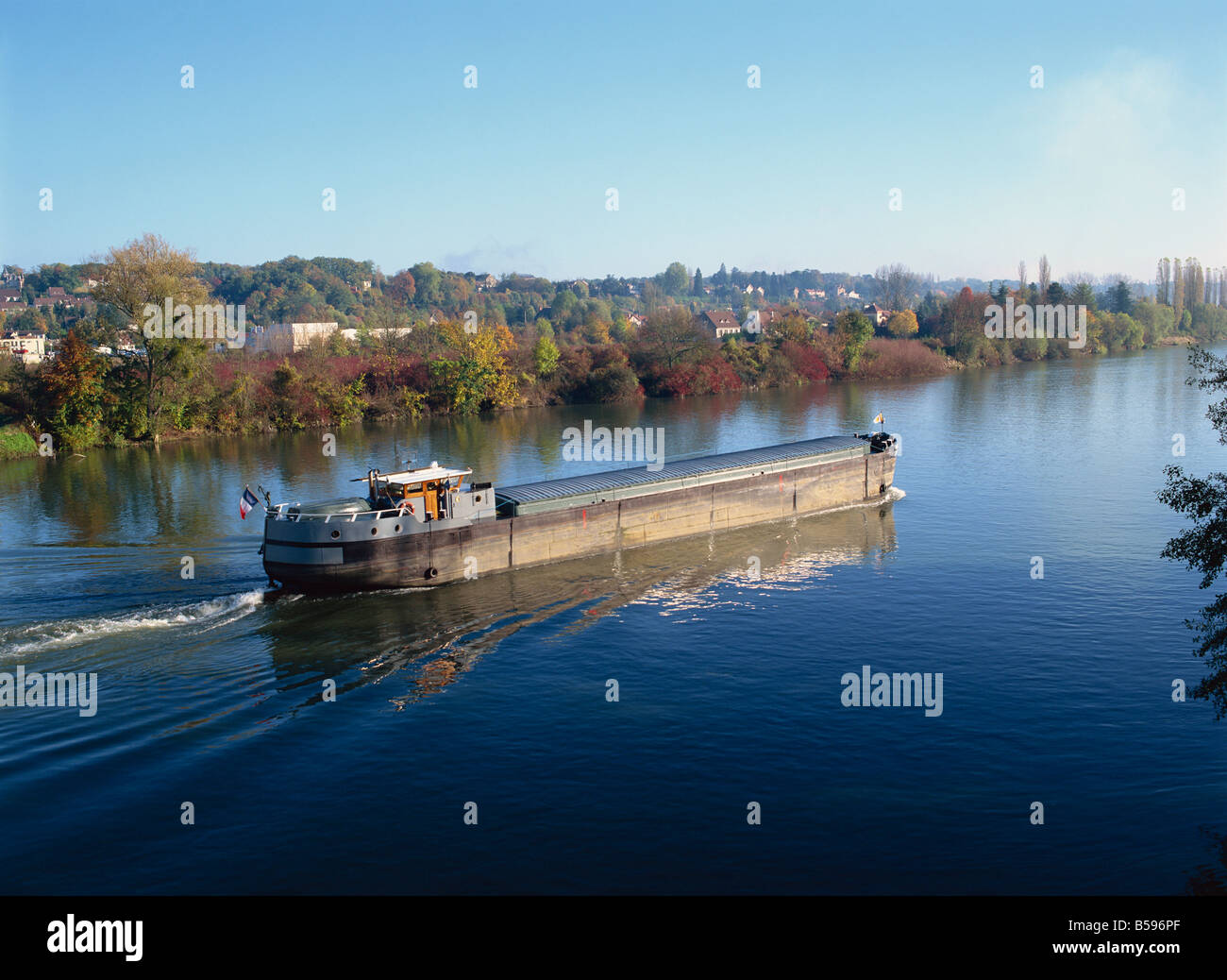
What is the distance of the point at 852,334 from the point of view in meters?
125

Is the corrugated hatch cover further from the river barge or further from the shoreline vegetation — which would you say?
the shoreline vegetation

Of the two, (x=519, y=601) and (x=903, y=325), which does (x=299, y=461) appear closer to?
(x=519, y=601)

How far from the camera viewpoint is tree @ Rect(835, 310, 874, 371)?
122562 mm

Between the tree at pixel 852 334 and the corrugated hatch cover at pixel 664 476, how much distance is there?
74040 mm

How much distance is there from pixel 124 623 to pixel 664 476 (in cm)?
2345

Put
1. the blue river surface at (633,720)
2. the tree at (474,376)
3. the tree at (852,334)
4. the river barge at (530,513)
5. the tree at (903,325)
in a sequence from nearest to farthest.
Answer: the blue river surface at (633,720), the river barge at (530,513), the tree at (474,376), the tree at (852,334), the tree at (903,325)

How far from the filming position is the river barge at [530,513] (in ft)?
108

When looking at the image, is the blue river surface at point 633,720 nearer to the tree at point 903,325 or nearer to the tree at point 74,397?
the tree at point 74,397

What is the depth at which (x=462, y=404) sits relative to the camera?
92625 mm

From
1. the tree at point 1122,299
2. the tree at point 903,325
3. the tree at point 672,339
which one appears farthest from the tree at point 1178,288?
the tree at point 672,339

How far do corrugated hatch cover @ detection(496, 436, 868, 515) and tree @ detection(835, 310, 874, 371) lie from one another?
74.0 metres
